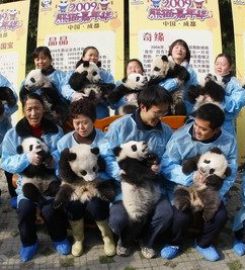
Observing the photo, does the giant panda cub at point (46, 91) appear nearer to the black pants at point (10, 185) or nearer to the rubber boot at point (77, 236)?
the black pants at point (10, 185)

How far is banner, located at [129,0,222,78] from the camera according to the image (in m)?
6.34

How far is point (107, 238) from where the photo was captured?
12.4 ft

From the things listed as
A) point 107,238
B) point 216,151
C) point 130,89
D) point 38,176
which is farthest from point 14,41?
point 216,151

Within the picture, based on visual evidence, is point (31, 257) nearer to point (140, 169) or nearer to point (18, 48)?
point (140, 169)

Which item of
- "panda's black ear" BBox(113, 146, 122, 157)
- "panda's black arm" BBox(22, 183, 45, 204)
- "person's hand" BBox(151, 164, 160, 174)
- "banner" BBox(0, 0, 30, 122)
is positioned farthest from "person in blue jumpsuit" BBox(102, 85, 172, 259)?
"banner" BBox(0, 0, 30, 122)

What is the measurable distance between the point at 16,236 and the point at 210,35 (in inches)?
157

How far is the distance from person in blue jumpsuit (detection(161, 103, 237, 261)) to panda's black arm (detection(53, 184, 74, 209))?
796mm

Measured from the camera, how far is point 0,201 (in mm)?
4855

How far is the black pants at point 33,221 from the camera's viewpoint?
3619mm

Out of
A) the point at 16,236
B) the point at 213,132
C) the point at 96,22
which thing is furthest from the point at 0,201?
the point at 96,22

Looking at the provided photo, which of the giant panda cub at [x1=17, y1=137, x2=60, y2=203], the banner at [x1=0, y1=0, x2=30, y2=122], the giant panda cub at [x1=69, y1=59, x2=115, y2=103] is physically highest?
the banner at [x1=0, y1=0, x2=30, y2=122]

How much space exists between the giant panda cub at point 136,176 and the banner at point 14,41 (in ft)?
12.1

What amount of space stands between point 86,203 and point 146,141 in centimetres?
72

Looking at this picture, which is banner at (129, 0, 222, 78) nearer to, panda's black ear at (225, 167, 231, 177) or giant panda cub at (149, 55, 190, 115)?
giant panda cub at (149, 55, 190, 115)
